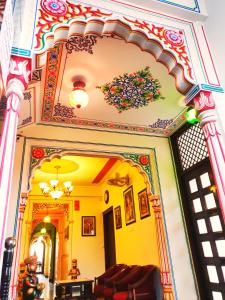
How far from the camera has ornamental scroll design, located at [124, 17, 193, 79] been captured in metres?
2.76

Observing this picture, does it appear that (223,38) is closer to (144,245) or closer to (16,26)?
(16,26)

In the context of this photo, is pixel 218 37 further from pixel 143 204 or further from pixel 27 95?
pixel 143 204

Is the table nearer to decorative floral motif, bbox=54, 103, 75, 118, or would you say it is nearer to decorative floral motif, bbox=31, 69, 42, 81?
decorative floral motif, bbox=54, 103, 75, 118

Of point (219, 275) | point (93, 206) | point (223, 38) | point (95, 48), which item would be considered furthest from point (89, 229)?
point (223, 38)

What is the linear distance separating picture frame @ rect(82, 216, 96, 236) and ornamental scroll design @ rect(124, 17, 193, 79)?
25.0 ft

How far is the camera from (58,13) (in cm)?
249

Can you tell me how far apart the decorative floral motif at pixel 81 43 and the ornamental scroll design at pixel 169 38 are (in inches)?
29.4

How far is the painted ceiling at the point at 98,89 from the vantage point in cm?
349

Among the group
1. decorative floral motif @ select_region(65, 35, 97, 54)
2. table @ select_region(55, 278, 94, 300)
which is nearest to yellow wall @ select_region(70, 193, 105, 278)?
table @ select_region(55, 278, 94, 300)

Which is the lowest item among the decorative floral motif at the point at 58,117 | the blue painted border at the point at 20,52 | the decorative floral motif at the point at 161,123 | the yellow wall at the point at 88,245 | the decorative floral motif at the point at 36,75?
the yellow wall at the point at 88,245

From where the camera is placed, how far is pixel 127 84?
13.9 ft

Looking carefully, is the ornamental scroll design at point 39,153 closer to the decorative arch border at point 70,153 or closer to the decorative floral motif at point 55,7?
the decorative arch border at point 70,153

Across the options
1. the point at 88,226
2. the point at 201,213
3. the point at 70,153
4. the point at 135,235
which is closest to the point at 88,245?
the point at 88,226

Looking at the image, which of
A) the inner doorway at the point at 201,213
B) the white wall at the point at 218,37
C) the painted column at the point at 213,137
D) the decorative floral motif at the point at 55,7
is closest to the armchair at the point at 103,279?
the inner doorway at the point at 201,213
